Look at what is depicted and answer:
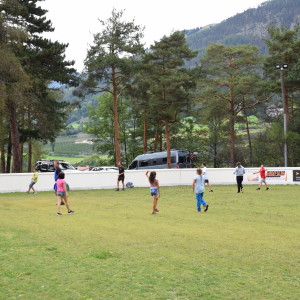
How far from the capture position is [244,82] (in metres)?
52.5

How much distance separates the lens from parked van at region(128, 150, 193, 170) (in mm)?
48688

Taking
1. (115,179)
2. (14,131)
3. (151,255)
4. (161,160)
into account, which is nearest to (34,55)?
(14,131)

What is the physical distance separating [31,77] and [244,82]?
2618 cm

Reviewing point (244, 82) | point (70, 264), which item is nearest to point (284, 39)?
point (244, 82)

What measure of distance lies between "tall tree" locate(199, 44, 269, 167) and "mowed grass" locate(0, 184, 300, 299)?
37.9 m

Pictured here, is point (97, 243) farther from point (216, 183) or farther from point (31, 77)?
point (31, 77)

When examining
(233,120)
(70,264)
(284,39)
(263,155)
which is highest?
(284,39)

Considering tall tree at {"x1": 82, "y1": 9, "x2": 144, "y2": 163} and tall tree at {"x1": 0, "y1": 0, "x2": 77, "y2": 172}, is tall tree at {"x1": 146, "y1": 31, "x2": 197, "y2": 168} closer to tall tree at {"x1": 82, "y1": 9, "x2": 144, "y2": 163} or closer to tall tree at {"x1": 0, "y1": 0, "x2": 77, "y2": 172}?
tall tree at {"x1": 82, "y1": 9, "x2": 144, "y2": 163}

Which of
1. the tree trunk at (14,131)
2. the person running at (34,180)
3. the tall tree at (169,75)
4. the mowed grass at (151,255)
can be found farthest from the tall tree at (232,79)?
the mowed grass at (151,255)

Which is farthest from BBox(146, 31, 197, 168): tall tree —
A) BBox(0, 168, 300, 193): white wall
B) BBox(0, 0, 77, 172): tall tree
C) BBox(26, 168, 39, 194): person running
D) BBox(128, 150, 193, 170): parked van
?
BBox(26, 168, 39, 194): person running

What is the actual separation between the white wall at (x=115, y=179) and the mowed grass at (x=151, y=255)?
13.0 m

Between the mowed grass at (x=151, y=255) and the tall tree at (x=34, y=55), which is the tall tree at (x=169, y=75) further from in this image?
the mowed grass at (x=151, y=255)

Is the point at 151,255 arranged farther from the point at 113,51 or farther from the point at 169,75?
the point at 169,75

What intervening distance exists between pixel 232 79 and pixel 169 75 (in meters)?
8.39
